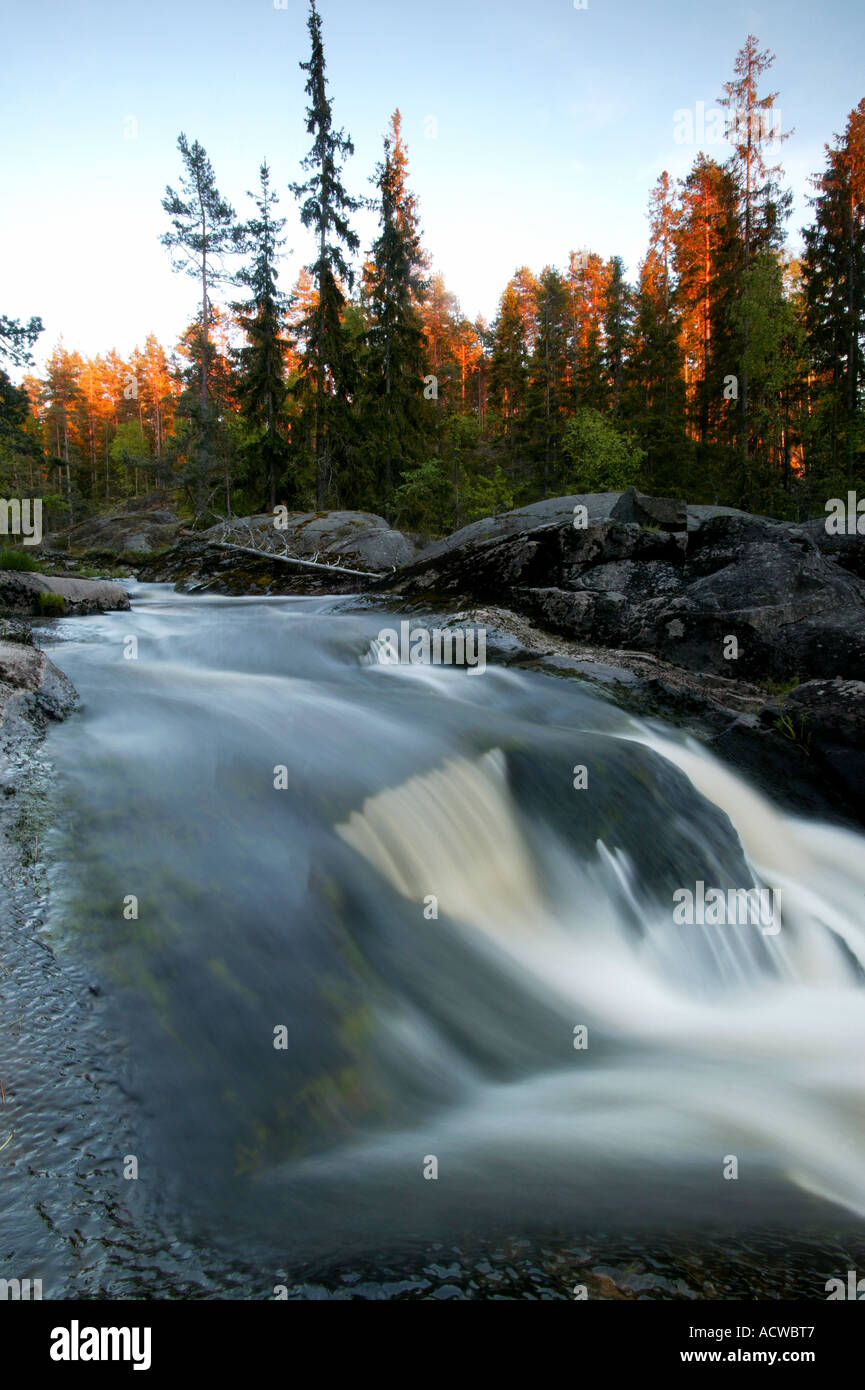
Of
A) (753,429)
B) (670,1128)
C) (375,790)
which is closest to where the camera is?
(670,1128)

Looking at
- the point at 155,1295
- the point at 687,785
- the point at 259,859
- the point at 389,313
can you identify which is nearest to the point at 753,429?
the point at 389,313

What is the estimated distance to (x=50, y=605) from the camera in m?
10.0

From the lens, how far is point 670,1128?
9.16 ft

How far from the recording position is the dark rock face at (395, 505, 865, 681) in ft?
26.3

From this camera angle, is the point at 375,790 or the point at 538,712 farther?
the point at 538,712

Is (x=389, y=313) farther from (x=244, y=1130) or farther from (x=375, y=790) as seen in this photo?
(x=244, y=1130)

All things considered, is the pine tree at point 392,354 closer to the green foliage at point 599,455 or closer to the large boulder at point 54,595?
the green foliage at point 599,455

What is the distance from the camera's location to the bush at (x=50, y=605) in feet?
32.6

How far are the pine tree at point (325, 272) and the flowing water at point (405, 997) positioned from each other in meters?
18.0

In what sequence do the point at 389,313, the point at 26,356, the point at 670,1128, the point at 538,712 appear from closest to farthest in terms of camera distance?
1. the point at 670,1128
2. the point at 538,712
3. the point at 26,356
4. the point at 389,313

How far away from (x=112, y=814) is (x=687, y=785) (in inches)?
154

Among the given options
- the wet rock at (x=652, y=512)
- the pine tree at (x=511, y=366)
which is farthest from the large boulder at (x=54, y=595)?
the pine tree at (x=511, y=366)

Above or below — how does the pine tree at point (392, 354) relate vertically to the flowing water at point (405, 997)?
above
